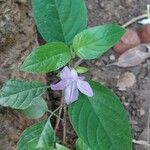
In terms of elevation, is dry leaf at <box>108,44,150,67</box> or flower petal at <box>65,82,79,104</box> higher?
flower petal at <box>65,82,79,104</box>

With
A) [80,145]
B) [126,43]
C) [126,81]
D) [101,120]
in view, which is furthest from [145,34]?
[101,120]

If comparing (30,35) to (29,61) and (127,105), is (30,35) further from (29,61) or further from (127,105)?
(127,105)

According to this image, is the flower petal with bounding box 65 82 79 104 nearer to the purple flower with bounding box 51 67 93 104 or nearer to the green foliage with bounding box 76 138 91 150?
the purple flower with bounding box 51 67 93 104

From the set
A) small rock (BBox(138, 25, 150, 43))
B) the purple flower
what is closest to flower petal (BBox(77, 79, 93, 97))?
the purple flower

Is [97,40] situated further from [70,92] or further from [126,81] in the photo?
[126,81]

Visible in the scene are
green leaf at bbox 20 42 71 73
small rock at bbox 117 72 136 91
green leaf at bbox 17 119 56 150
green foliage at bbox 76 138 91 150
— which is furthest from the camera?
small rock at bbox 117 72 136 91

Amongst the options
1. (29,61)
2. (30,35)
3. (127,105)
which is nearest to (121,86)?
(127,105)

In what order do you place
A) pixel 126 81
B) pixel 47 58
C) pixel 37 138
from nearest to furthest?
pixel 47 58 < pixel 37 138 < pixel 126 81
